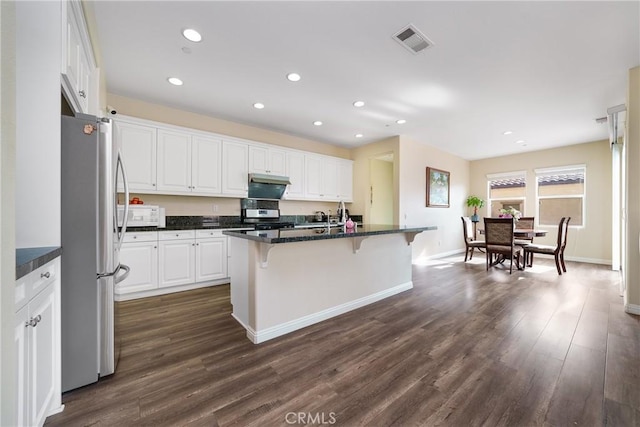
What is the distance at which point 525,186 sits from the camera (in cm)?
648

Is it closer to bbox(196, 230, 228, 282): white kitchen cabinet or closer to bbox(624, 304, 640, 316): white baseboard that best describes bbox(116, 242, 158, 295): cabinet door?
bbox(196, 230, 228, 282): white kitchen cabinet

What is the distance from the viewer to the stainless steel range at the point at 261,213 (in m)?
4.59

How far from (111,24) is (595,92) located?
5.46m

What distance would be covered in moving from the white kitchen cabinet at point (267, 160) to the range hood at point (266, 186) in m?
0.14

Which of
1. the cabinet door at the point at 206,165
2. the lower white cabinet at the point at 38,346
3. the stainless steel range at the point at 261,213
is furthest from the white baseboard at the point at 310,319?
the cabinet door at the point at 206,165

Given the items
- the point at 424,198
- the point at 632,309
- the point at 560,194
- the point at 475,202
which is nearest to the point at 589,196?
the point at 560,194

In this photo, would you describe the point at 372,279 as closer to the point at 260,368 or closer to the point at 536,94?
the point at 260,368

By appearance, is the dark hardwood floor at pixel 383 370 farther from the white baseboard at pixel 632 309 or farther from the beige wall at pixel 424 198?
the beige wall at pixel 424 198

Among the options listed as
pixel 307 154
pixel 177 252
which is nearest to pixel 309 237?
pixel 177 252

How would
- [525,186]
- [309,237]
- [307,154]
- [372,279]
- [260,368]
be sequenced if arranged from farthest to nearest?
[525,186] < [307,154] < [372,279] < [309,237] < [260,368]

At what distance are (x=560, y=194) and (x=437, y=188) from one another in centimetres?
284

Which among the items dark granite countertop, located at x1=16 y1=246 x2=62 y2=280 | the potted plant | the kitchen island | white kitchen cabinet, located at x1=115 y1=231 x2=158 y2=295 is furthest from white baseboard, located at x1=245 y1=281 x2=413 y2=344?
Answer: the potted plant

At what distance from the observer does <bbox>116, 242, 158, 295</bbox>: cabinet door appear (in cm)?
313

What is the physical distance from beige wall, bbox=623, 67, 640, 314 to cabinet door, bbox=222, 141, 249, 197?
16.2 feet
